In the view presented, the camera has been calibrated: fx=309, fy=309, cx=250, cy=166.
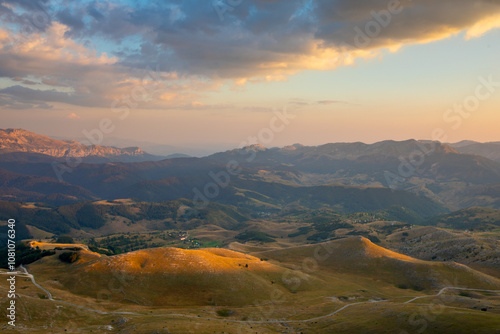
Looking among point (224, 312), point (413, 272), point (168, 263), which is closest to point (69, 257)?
point (168, 263)

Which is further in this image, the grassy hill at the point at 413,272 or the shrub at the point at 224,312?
the grassy hill at the point at 413,272

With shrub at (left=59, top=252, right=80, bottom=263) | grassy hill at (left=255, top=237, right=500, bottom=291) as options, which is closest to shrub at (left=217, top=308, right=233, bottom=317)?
shrub at (left=59, top=252, right=80, bottom=263)

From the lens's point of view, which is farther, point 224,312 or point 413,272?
point 413,272

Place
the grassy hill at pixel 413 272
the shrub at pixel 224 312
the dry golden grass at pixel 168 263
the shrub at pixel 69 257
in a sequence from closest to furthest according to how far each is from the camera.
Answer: the shrub at pixel 224 312 < the dry golden grass at pixel 168 263 < the shrub at pixel 69 257 < the grassy hill at pixel 413 272

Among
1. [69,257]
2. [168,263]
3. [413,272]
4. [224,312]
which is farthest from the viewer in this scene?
[413,272]

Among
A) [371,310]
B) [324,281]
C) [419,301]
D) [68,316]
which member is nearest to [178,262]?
[68,316]

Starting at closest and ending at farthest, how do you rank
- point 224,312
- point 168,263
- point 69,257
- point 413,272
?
point 224,312 < point 168,263 < point 69,257 < point 413,272

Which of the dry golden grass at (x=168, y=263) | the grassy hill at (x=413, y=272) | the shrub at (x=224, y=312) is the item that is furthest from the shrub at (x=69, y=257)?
the grassy hill at (x=413, y=272)

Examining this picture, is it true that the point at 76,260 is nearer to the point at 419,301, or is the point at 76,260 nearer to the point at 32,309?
the point at 32,309

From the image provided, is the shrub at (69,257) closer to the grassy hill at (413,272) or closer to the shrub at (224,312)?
the shrub at (224,312)

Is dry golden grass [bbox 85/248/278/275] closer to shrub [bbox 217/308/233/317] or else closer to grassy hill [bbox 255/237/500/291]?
shrub [bbox 217/308/233/317]

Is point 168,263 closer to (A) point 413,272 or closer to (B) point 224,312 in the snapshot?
(B) point 224,312
